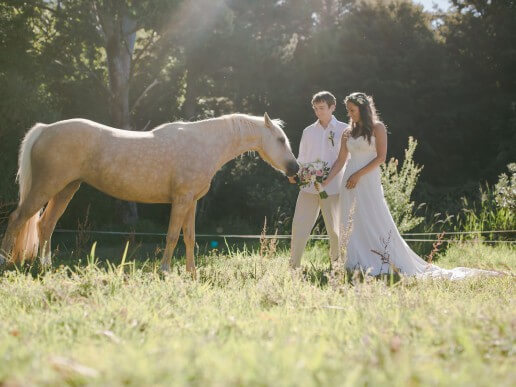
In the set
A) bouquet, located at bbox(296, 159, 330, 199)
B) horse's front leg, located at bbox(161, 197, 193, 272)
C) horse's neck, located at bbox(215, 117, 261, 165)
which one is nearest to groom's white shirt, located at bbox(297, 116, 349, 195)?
bouquet, located at bbox(296, 159, 330, 199)

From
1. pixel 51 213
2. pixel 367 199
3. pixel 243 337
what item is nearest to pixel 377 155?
pixel 367 199

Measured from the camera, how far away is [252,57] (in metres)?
17.1

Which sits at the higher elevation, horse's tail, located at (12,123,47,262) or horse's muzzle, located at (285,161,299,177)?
horse's muzzle, located at (285,161,299,177)

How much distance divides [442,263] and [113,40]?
366 inches

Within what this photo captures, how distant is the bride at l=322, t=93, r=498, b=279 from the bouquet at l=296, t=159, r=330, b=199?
9 cm

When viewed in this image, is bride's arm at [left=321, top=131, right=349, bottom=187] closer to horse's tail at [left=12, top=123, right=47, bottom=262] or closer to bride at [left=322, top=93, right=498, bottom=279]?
bride at [left=322, top=93, right=498, bottom=279]

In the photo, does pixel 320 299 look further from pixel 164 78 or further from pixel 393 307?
pixel 164 78

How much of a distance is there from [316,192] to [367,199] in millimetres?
629

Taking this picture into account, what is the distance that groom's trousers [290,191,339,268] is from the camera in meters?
7.07

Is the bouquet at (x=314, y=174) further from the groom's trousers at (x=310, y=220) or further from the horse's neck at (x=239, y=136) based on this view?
the horse's neck at (x=239, y=136)

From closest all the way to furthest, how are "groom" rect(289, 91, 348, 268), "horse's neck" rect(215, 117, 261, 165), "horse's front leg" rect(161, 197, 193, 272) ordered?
1. "horse's front leg" rect(161, 197, 193, 272)
2. "horse's neck" rect(215, 117, 261, 165)
3. "groom" rect(289, 91, 348, 268)

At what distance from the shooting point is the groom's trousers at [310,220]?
23.2ft

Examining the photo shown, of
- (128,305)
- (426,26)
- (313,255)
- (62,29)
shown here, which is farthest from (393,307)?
(426,26)

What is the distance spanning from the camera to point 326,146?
7.05 meters
